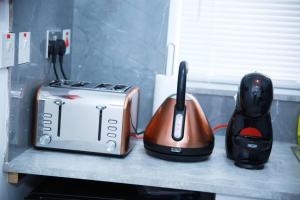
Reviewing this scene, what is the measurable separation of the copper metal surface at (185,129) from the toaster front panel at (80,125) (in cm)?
13

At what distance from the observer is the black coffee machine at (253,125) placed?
5.33ft

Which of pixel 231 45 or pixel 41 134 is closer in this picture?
pixel 41 134

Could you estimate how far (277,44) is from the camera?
2125 mm

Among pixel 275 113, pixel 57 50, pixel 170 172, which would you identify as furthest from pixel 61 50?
pixel 275 113

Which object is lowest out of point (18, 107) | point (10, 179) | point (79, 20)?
point (10, 179)

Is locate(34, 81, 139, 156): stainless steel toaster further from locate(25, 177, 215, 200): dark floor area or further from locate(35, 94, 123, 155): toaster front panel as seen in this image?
locate(25, 177, 215, 200): dark floor area

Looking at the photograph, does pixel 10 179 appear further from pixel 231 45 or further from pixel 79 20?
pixel 231 45

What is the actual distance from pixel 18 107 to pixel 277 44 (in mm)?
1152

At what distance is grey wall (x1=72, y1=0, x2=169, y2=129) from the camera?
6.91 feet

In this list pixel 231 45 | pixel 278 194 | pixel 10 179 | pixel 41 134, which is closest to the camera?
pixel 278 194

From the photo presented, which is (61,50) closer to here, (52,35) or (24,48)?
(52,35)

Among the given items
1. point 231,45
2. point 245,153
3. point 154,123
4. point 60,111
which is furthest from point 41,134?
point 231,45

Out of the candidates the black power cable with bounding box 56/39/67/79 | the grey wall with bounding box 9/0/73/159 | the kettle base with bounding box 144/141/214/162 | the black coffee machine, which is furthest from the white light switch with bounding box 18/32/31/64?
the black coffee machine

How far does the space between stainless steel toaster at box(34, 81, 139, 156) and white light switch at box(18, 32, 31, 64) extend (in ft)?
0.46
